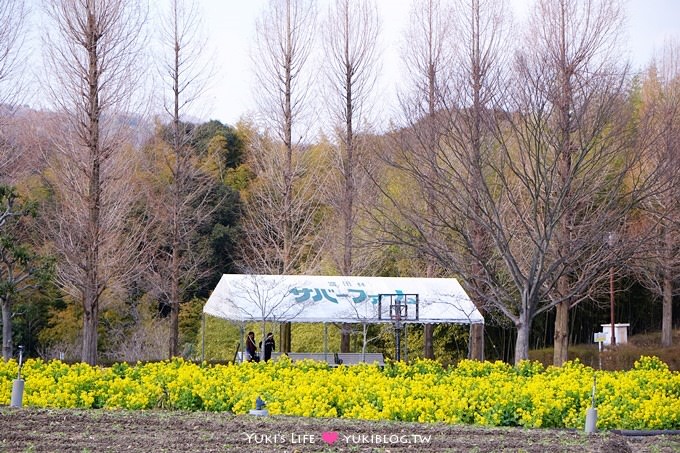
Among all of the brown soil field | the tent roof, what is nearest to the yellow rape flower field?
the brown soil field

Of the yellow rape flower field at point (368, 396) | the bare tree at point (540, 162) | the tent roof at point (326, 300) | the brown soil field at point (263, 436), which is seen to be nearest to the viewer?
the brown soil field at point (263, 436)

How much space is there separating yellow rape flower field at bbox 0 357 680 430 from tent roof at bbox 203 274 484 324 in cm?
772

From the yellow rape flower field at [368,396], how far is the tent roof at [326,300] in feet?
25.3

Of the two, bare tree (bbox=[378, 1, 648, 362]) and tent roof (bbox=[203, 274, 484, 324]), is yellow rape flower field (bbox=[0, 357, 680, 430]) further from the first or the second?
tent roof (bbox=[203, 274, 484, 324])

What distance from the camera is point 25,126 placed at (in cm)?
2881

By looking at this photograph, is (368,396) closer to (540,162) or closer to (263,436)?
(263,436)

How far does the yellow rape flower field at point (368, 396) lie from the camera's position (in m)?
9.03

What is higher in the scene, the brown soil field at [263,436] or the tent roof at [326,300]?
the tent roof at [326,300]

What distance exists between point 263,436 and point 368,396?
2.52 meters

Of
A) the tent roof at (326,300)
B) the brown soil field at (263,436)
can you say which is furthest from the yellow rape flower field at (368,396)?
the tent roof at (326,300)

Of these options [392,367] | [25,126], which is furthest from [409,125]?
[25,126]

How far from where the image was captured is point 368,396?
951 cm

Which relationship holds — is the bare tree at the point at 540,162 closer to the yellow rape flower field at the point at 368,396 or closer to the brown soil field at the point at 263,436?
the yellow rape flower field at the point at 368,396

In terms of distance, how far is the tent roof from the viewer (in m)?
18.6
